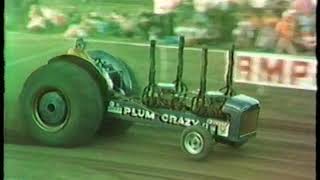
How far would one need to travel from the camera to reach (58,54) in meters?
1.85

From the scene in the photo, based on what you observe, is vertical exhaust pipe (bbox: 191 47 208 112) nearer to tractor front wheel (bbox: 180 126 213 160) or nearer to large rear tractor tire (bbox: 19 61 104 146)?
tractor front wheel (bbox: 180 126 213 160)

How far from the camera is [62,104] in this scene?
185cm

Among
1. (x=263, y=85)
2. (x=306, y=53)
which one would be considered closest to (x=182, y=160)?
(x=263, y=85)

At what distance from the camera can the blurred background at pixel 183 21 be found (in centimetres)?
167

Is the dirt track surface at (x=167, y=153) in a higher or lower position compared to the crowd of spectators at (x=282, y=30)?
lower

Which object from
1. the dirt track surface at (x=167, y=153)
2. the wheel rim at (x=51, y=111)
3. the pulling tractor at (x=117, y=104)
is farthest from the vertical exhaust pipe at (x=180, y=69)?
the wheel rim at (x=51, y=111)

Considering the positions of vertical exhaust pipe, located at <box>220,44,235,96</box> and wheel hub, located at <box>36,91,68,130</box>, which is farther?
wheel hub, located at <box>36,91,68,130</box>

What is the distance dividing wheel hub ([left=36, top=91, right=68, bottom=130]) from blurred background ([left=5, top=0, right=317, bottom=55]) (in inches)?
6.3

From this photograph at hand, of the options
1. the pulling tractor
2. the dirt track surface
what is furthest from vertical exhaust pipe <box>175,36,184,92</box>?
the dirt track surface

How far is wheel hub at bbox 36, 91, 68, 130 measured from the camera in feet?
6.08

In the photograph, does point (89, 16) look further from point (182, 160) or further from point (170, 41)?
point (182, 160)

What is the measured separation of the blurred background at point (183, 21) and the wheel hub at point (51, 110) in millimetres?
160

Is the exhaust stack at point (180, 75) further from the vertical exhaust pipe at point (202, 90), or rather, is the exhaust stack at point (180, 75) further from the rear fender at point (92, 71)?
the rear fender at point (92, 71)

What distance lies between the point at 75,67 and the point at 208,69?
13.1 inches
